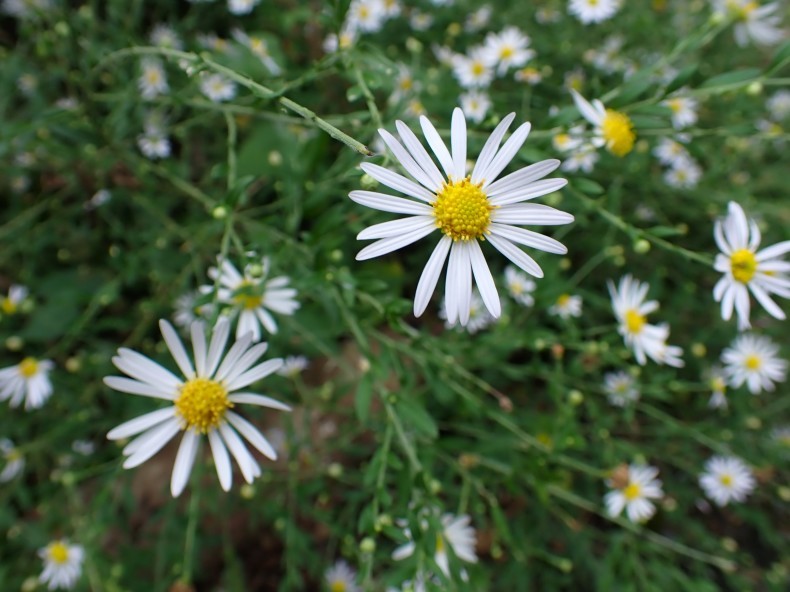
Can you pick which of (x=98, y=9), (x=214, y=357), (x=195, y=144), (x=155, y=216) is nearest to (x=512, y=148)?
(x=214, y=357)

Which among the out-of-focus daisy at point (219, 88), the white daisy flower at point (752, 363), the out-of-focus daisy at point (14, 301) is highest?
the out-of-focus daisy at point (219, 88)

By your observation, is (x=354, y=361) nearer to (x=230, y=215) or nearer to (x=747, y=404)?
Result: (x=230, y=215)

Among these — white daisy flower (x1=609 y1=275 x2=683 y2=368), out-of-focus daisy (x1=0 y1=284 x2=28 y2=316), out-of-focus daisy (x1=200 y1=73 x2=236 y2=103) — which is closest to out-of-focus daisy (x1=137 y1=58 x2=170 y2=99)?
out-of-focus daisy (x1=200 y1=73 x2=236 y2=103)

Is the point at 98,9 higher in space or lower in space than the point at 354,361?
higher

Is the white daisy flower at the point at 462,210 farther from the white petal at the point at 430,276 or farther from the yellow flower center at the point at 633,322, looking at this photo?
the yellow flower center at the point at 633,322

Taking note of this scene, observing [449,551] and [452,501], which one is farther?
[452,501]

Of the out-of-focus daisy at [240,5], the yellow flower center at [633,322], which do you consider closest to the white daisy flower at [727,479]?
the yellow flower center at [633,322]
